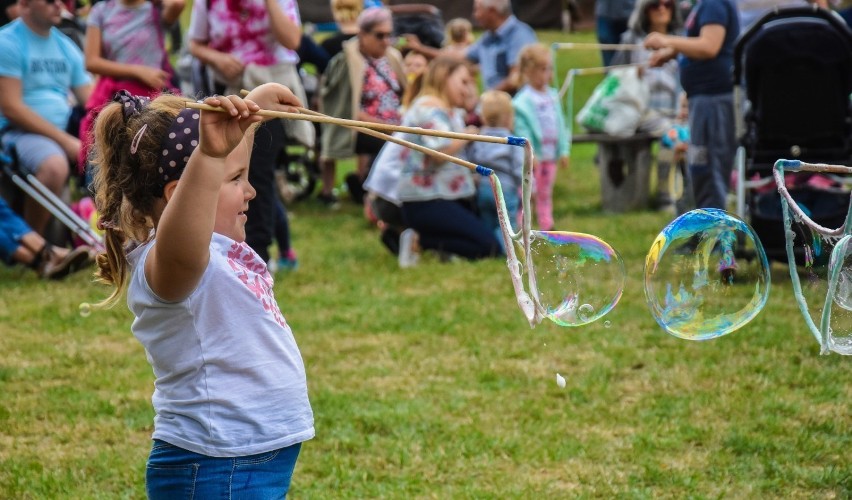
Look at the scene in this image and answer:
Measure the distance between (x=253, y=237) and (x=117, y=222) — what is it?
10.7 feet

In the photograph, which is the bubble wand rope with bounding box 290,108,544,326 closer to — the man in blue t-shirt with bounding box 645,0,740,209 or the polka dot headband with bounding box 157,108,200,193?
the polka dot headband with bounding box 157,108,200,193

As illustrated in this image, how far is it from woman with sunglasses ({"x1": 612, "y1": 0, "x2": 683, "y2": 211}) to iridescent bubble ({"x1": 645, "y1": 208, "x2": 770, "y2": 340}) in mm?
6714

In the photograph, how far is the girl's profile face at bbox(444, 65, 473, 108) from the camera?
301 inches

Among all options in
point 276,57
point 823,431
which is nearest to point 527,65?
point 276,57

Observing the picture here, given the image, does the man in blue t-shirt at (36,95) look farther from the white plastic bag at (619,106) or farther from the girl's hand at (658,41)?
the white plastic bag at (619,106)

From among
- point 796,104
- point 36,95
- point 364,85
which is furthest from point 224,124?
point 364,85

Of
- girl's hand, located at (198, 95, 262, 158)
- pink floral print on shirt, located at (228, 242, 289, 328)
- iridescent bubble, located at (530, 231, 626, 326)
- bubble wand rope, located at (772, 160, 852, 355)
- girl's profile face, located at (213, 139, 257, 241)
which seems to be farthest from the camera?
iridescent bubble, located at (530, 231, 626, 326)

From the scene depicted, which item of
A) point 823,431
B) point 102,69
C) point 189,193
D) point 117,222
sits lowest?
point 823,431

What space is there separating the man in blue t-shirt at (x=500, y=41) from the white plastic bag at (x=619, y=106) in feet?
2.50

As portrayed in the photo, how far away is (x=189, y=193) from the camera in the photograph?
1991mm

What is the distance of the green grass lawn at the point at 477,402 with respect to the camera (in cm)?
363

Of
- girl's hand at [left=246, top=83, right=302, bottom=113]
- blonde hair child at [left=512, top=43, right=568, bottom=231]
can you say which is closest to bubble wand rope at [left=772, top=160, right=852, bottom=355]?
girl's hand at [left=246, top=83, right=302, bottom=113]

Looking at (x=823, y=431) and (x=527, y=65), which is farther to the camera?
(x=527, y=65)

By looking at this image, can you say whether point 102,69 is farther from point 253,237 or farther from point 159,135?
point 159,135
